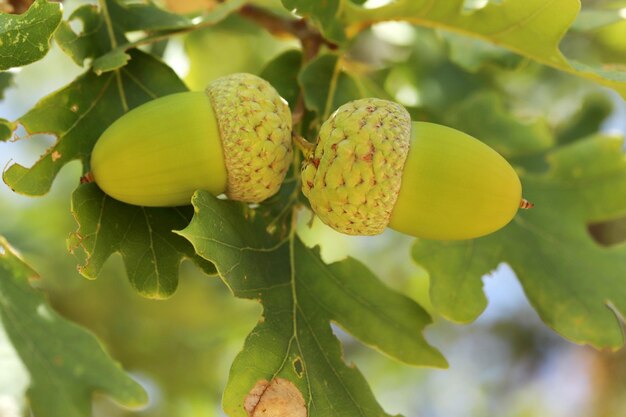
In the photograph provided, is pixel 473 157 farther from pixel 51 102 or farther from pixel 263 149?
pixel 51 102

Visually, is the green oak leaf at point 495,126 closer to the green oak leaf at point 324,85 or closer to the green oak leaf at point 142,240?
the green oak leaf at point 324,85

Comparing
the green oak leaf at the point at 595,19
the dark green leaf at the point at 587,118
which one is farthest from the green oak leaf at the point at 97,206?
the dark green leaf at the point at 587,118

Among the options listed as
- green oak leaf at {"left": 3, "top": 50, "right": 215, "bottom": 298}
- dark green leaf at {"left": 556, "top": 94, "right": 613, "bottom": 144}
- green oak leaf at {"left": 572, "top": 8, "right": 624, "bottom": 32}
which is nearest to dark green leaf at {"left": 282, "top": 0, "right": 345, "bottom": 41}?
green oak leaf at {"left": 3, "top": 50, "right": 215, "bottom": 298}

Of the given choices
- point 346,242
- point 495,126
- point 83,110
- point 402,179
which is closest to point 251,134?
point 402,179

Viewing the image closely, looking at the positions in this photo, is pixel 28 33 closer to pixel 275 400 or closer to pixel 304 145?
pixel 304 145

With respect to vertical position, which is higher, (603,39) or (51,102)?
(51,102)

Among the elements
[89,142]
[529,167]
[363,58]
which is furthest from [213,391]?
[89,142]

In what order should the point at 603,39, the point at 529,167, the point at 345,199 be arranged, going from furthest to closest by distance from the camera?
1. the point at 603,39
2. the point at 529,167
3. the point at 345,199
